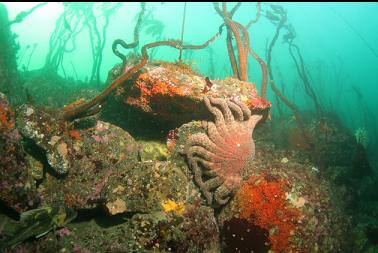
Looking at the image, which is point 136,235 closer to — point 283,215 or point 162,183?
point 162,183

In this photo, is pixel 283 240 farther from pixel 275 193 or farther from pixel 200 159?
pixel 200 159

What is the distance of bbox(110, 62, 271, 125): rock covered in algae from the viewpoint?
5344 mm

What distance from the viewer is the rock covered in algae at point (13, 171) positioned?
13.0 ft

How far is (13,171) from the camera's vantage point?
4066mm

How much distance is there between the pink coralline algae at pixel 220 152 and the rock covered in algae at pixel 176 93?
28cm

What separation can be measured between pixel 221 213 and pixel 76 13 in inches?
740

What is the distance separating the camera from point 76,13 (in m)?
19.3

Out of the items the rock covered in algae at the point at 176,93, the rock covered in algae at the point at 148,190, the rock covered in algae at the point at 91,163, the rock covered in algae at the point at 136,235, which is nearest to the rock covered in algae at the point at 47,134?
the rock covered in algae at the point at 91,163

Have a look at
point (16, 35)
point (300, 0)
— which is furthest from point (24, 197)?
point (300, 0)

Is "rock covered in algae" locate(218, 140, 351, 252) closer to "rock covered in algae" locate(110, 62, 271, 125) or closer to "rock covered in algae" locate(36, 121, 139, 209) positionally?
"rock covered in algae" locate(110, 62, 271, 125)

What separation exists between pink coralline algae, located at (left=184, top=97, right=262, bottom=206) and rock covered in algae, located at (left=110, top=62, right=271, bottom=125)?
279 mm

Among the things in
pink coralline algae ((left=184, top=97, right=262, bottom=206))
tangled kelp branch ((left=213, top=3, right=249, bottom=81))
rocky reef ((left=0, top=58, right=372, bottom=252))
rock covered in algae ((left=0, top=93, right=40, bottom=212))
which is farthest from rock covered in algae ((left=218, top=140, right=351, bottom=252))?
rock covered in algae ((left=0, top=93, right=40, bottom=212))

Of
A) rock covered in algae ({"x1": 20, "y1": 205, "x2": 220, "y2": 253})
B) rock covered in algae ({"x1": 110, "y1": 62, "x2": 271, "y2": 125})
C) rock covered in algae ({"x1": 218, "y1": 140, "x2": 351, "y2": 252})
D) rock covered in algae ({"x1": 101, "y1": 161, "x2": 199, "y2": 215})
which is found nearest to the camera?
rock covered in algae ({"x1": 20, "y1": 205, "x2": 220, "y2": 253})

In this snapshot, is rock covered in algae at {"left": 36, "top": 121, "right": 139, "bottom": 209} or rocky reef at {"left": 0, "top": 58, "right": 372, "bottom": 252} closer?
rocky reef at {"left": 0, "top": 58, "right": 372, "bottom": 252}
